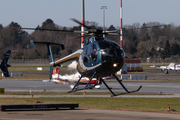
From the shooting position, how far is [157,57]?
522ft

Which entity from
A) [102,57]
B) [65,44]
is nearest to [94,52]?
[102,57]

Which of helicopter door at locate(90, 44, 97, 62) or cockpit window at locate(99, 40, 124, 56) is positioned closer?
cockpit window at locate(99, 40, 124, 56)

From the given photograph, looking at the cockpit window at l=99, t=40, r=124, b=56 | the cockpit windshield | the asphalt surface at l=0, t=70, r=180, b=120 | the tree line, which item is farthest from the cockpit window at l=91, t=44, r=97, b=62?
the tree line

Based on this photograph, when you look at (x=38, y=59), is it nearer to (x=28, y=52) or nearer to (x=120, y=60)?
(x=28, y=52)

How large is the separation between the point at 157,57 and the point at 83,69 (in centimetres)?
13781

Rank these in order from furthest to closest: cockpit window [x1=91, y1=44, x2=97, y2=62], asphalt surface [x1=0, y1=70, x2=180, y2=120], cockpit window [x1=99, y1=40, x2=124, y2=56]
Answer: cockpit window [x1=91, y1=44, x2=97, y2=62] < cockpit window [x1=99, y1=40, x2=124, y2=56] < asphalt surface [x1=0, y1=70, x2=180, y2=120]

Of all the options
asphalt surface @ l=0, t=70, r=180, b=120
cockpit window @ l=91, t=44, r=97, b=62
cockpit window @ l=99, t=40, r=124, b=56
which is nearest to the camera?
asphalt surface @ l=0, t=70, r=180, b=120

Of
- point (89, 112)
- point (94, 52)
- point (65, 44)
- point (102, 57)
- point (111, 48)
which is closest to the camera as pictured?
point (89, 112)

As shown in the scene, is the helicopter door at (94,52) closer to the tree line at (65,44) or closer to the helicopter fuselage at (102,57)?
the helicopter fuselage at (102,57)

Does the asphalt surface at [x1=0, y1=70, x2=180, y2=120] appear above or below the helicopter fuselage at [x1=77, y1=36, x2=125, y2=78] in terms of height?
below

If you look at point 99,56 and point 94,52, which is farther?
point 94,52

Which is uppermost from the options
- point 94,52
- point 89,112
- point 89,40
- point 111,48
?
point 89,40

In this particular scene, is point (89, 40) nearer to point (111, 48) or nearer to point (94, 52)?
point (94, 52)

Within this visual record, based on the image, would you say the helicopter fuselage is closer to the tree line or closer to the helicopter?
the helicopter
